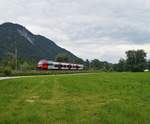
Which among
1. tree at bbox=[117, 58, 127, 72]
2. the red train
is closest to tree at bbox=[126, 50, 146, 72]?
tree at bbox=[117, 58, 127, 72]

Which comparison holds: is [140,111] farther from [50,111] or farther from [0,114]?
[0,114]

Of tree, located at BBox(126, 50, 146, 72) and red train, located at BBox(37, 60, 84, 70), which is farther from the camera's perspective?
tree, located at BBox(126, 50, 146, 72)

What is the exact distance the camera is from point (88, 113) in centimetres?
1214

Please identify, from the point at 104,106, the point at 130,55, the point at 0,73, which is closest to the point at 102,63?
the point at 130,55

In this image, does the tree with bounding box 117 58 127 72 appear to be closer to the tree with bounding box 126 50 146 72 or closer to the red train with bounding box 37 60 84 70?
the tree with bounding box 126 50 146 72

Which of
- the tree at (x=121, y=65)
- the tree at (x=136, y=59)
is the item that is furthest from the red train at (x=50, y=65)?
the tree at (x=136, y=59)

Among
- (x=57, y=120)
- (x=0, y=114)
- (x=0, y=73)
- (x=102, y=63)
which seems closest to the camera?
(x=57, y=120)

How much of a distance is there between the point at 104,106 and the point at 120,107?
87 cm

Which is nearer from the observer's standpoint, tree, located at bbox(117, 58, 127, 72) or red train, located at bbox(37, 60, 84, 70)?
red train, located at bbox(37, 60, 84, 70)

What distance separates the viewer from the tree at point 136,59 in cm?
14412

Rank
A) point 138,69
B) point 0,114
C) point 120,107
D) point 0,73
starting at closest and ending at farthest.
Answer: point 0,114
point 120,107
point 0,73
point 138,69

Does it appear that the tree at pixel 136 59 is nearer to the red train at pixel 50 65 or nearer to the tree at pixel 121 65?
the tree at pixel 121 65

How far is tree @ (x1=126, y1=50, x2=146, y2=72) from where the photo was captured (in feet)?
473

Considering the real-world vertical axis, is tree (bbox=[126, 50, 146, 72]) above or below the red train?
above
